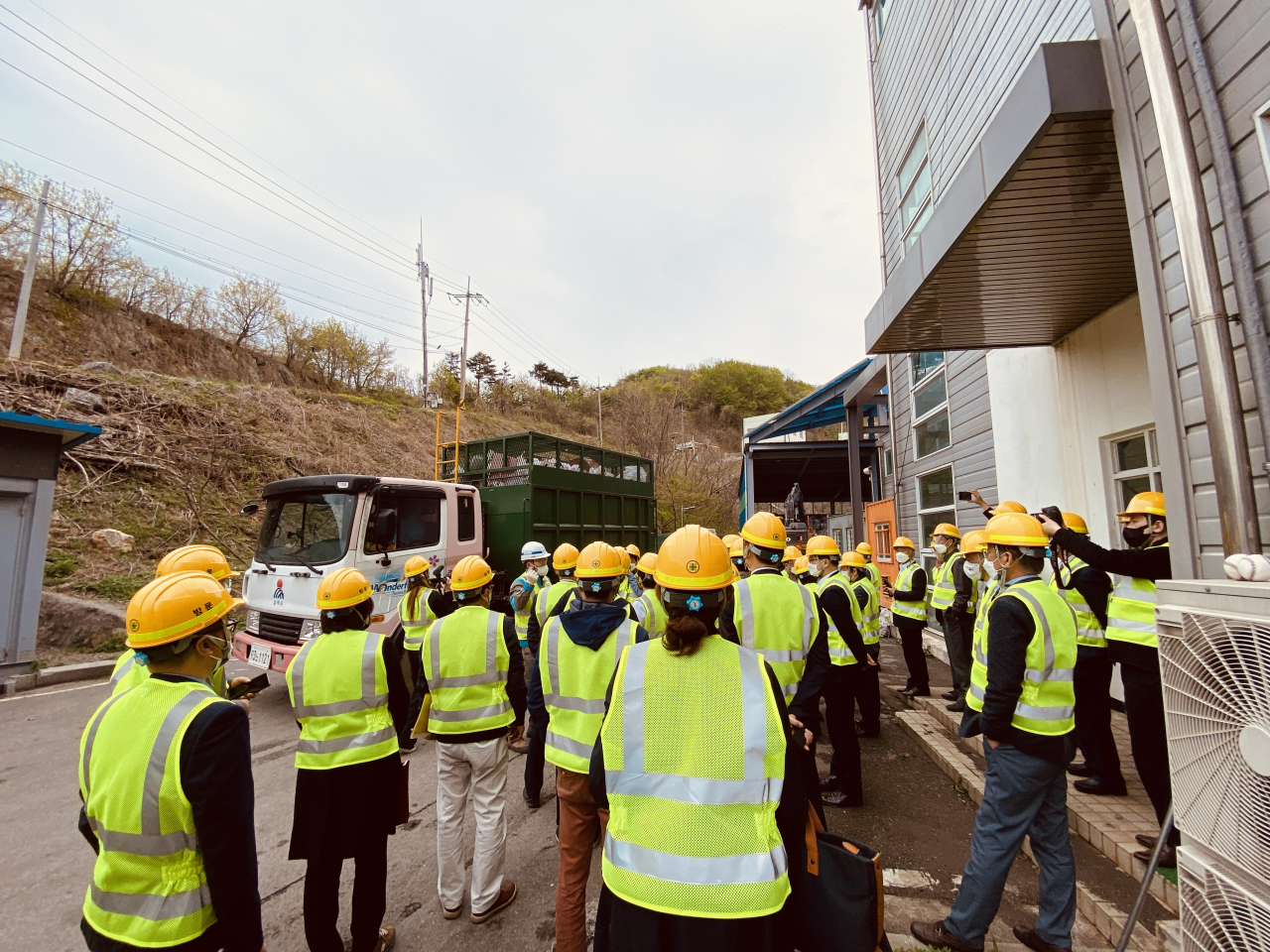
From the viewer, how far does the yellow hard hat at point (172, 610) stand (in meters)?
1.70

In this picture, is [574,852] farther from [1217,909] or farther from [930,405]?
[930,405]

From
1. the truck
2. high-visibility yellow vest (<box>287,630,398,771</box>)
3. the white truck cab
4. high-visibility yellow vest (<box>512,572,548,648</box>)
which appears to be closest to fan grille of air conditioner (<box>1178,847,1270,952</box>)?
high-visibility yellow vest (<box>287,630,398,771</box>)

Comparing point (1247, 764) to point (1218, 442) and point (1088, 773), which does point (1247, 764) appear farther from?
point (1088, 773)

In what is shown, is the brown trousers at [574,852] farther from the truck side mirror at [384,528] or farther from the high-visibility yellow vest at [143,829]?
the truck side mirror at [384,528]

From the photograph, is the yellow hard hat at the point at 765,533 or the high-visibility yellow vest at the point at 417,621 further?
the high-visibility yellow vest at the point at 417,621

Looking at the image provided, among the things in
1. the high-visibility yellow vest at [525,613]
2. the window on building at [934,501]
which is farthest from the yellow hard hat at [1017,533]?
the window on building at [934,501]

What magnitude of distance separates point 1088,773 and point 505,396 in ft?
103

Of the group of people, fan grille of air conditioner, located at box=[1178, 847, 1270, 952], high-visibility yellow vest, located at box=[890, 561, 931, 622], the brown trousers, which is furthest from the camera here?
high-visibility yellow vest, located at box=[890, 561, 931, 622]

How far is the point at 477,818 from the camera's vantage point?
2.92 m

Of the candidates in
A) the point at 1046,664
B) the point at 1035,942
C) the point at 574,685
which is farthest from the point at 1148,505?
the point at 574,685

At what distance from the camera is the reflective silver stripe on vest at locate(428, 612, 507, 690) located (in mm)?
2990

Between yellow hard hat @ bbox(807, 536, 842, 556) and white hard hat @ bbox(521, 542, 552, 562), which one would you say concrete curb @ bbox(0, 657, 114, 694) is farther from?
yellow hard hat @ bbox(807, 536, 842, 556)

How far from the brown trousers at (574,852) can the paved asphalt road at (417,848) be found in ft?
1.27

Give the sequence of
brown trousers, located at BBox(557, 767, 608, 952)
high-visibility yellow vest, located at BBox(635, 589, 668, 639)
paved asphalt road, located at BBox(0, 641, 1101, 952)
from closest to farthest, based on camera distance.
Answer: brown trousers, located at BBox(557, 767, 608, 952), paved asphalt road, located at BBox(0, 641, 1101, 952), high-visibility yellow vest, located at BBox(635, 589, 668, 639)
